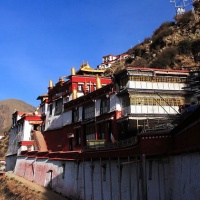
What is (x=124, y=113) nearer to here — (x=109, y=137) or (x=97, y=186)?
(x=109, y=137)

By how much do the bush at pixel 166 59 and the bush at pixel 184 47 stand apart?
3.71 feet

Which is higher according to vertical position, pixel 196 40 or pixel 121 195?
pixel 196 40

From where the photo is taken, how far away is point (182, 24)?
73.2 meters

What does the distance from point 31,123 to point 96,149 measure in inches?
1158

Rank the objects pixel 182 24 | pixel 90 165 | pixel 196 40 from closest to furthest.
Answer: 1. pixel 90 165
2. pixel 196 40
3. pixel 182 24

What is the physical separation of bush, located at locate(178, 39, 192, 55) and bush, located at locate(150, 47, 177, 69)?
3.71 feet

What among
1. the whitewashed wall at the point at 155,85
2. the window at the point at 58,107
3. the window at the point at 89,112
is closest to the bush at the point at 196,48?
the window at the point at 58,107

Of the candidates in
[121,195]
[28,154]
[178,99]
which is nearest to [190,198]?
[121,195]

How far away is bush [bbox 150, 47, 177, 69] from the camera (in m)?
61.3

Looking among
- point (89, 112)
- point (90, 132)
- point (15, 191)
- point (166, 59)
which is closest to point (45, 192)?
point (15, 191)

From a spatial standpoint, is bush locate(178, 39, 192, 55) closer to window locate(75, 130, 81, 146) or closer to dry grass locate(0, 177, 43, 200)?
window locate(75, 130, 81, 146)

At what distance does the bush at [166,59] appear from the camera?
201ft

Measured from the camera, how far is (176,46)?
65688 millimetres

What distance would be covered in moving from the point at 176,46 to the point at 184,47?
10.7ft
